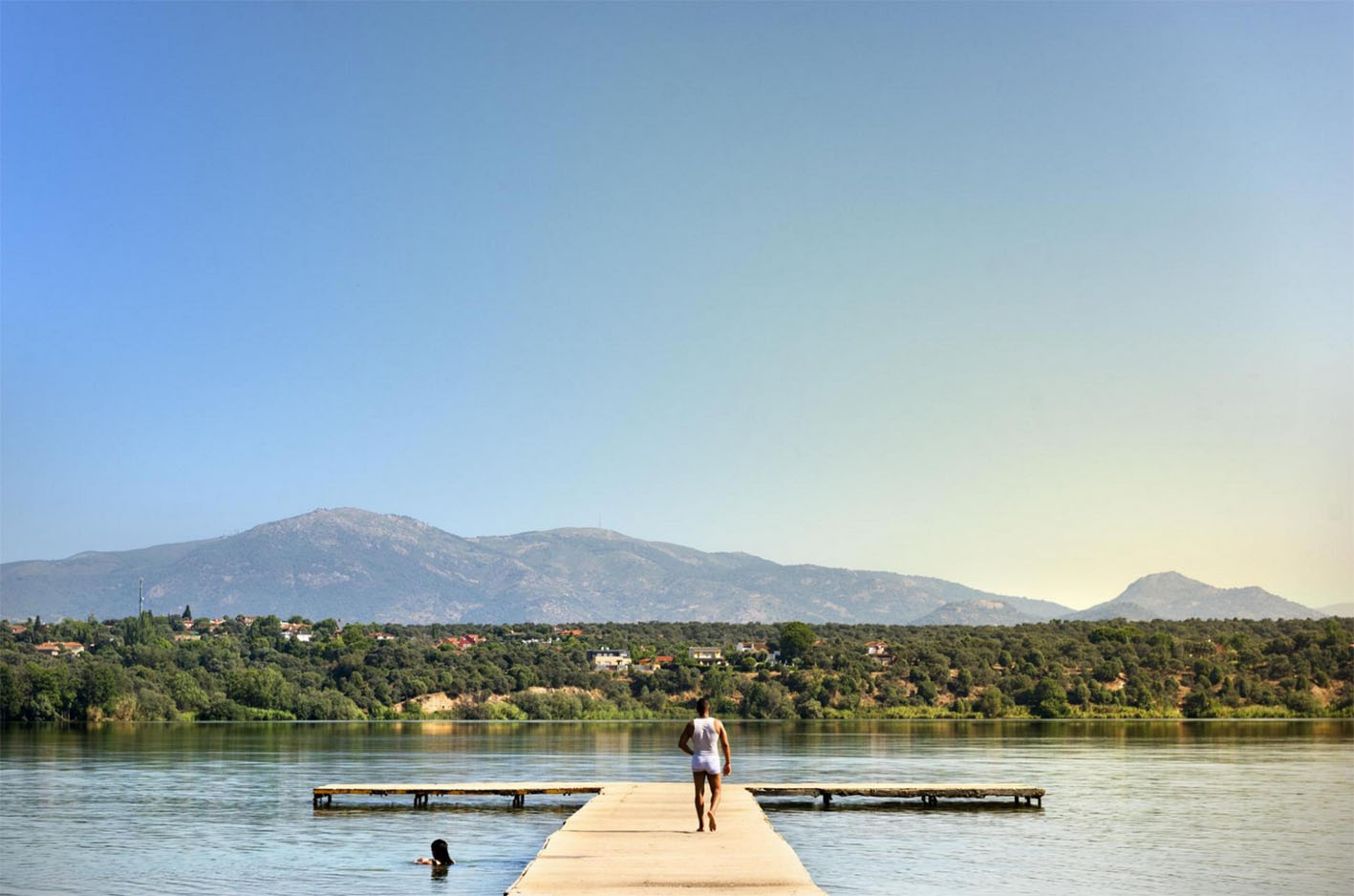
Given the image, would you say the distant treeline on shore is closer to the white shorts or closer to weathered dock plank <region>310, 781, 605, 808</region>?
weathered dock plank <region>310, 781, 605, 808</region>

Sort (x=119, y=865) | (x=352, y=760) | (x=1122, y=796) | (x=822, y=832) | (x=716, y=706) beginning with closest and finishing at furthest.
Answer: (x=119, y=865) → (x=822, y=832) → (x=1122, y=796) → (x=352, y=760) → (x=716, y=706)

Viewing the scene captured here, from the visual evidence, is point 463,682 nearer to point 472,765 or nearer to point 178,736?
point 178,736

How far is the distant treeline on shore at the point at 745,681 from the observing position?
155 metres

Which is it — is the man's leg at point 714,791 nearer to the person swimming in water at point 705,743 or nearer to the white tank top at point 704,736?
the person swimming in water at point 705,743

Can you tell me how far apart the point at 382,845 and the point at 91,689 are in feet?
364

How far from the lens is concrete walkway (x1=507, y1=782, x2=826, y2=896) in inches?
1126

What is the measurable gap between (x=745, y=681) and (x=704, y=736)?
436 feet

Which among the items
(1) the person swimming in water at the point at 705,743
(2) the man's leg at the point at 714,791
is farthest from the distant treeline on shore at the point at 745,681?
(1) the person swimming in water at the point at 705,743

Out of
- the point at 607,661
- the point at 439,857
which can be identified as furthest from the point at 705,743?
the point at 607,661

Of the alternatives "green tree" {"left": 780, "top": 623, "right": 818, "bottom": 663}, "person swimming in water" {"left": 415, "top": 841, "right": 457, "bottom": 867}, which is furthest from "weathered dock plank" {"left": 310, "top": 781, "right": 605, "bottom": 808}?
"green tree" {"left": 780, "top": 623, "right": 818, "bottom": 663}

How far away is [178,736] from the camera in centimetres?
11881

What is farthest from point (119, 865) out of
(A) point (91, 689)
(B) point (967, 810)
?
(A) point (91, 689)

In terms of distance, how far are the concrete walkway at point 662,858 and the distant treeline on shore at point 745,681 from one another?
117167mm

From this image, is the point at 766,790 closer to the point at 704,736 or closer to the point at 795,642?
the point at 704,736
